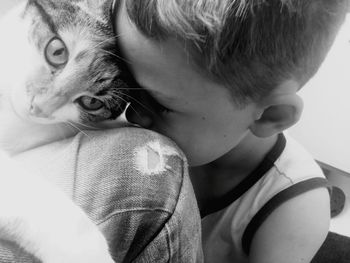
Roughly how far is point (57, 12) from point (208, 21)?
33cm

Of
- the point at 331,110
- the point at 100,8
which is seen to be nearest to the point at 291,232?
the point at 100,8

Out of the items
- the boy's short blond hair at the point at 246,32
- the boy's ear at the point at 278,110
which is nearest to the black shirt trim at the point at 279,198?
the boy's ear at the point at 278,110

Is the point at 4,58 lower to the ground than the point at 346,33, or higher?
higher

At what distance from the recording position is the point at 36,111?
0.66 m

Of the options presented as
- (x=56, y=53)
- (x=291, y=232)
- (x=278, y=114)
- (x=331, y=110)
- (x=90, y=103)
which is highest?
(x=56, y=53)

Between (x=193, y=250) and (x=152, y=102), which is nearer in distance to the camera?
(x=193, y=250)

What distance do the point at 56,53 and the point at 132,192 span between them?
357mm

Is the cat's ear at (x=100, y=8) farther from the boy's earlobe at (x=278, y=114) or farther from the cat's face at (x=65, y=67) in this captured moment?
the boy's earlobe at (x=278, y=114)

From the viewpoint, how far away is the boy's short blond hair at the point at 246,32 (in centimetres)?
50

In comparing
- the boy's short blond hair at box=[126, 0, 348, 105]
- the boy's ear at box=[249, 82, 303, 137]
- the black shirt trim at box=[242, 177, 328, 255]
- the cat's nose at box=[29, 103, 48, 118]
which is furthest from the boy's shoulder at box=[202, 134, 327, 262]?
the cat's nose at box=[29, 103, 48, 118]

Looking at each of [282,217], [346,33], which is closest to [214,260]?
[282,217]

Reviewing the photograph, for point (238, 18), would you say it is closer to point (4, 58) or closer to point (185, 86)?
point (185, 86)

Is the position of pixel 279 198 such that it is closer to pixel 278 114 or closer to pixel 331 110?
pixel 278 114

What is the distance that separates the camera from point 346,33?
1288 mm
